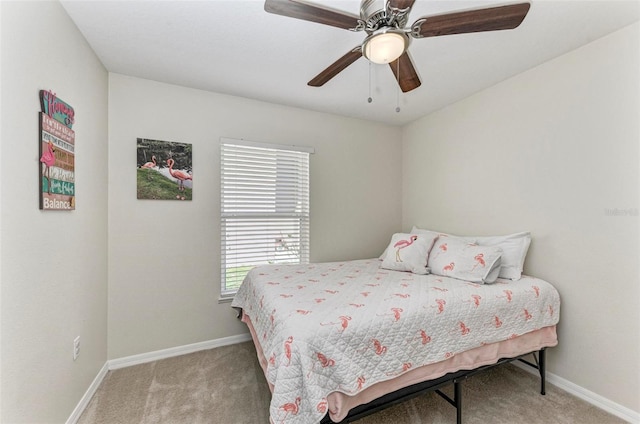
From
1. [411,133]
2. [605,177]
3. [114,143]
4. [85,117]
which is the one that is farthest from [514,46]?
[114,143]

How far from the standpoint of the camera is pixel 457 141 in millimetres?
2842

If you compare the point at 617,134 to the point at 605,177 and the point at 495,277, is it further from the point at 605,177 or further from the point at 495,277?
the point at 495,277

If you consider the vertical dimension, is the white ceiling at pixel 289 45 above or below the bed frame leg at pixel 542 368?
above

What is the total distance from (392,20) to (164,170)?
7.15 feet

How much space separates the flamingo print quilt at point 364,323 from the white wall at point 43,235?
1.08 m

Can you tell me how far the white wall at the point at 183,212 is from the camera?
2.29 meters

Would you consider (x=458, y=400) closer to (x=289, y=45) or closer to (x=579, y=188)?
(x=579, y=188)

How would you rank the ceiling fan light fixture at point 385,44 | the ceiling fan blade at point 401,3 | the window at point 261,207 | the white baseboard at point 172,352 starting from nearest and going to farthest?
the ceiling fan blade at point 401,3, the ceiling fan light fixture at point 385,44, the white baseboard at point 172,352, the window at point 261,207

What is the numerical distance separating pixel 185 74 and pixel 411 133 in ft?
8.63

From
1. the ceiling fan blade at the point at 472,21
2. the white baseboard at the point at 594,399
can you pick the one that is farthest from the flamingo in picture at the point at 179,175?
the white baseboard at the point at 594,399

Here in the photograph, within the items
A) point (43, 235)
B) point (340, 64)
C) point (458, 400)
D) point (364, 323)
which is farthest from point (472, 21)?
point (43, 235)

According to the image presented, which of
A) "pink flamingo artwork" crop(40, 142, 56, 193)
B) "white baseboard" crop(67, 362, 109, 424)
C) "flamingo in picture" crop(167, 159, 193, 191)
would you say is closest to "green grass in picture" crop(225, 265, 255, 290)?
"flamingo in picture" crop(167, 159, 193, 191)

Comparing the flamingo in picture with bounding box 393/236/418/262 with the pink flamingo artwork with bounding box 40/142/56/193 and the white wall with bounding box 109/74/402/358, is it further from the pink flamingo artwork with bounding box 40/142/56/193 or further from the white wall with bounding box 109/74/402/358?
the pink flamingo artwork with bounding box 40/142/56/193

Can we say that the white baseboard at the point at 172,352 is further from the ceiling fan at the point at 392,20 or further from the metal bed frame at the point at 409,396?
the ceiling fan at the point at 392,20
